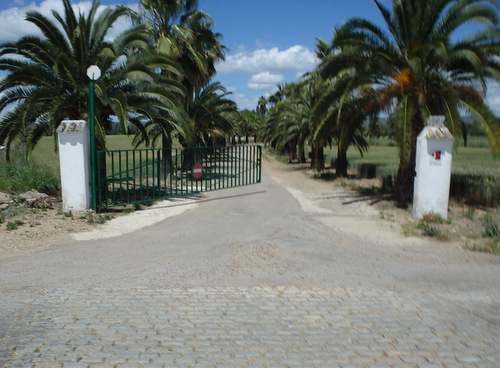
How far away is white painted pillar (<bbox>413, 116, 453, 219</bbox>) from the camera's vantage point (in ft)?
32.9

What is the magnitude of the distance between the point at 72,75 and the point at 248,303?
Answer: 882cm

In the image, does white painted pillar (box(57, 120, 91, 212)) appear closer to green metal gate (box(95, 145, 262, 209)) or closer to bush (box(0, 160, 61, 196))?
green metal gate (box(95, 145, 262, 209))

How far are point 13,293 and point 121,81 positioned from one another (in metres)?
7.86

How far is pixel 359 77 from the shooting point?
39.1 ft

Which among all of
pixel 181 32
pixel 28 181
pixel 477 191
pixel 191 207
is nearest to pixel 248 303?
pixel 191 207

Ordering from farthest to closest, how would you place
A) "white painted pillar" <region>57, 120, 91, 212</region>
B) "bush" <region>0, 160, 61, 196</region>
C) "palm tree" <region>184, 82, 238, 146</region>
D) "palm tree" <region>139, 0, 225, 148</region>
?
"palm tree" <region>184, 82, 238, 146</region>, "palm tree" <region>139, 0, 225, 148</region>, "bush" <region>0, 160, 61, 196</region>, "white painted pillar" <region>57, 120, 91, 212</region>

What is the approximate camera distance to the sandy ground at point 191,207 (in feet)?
26.9

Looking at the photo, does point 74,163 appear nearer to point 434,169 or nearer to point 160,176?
point 160,176

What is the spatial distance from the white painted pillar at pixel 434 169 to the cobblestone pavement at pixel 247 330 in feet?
16.6

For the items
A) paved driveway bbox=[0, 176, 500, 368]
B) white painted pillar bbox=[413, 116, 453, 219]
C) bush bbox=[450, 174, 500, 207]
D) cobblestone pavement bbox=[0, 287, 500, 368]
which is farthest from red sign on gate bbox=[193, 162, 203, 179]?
cobblestone pavement bbox=[0, 287, 500, 368]

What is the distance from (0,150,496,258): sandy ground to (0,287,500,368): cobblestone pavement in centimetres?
299

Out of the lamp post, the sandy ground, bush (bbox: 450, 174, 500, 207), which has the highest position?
the lamp post

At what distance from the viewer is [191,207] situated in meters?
12.1

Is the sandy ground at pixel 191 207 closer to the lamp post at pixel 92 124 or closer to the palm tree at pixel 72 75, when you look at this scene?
the lamp post at pixel 92 124
